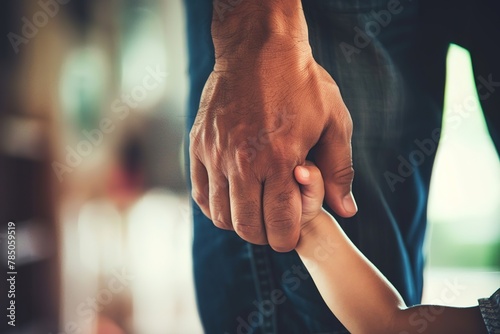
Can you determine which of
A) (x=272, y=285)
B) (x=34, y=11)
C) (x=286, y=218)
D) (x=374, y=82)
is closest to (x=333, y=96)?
(x=374, y=82)

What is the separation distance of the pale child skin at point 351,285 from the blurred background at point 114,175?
65 mm

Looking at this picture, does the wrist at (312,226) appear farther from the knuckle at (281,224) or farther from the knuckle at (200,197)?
the knuckle at (200,197)

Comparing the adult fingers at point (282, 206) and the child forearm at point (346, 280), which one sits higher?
the adult fingers at point (282, 206)

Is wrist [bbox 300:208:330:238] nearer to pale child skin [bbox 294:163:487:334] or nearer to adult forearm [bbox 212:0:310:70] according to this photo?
pale child skin [bbox 294:163:487:334]

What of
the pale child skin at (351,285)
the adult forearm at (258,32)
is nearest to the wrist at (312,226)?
the pale child skin at (351,285)

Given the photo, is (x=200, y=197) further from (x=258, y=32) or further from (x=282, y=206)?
(x=258, y=32)

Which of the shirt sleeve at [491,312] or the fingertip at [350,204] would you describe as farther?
the fingertip at [350,204]

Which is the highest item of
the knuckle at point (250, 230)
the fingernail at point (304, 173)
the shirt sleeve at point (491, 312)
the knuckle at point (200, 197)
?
the fingernail at point (304, 173)

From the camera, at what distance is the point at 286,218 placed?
816 millimetres

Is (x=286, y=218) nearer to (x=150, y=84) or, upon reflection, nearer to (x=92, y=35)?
(x=150, y=84)

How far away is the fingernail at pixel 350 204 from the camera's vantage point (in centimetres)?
85

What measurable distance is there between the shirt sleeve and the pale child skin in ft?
0.07

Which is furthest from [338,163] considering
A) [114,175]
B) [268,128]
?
[114,175]

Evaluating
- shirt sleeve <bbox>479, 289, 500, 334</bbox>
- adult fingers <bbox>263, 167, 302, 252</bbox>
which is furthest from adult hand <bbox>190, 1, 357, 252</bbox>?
shirt sleeve <bbox>479, 289, 500, 334</bbox>
